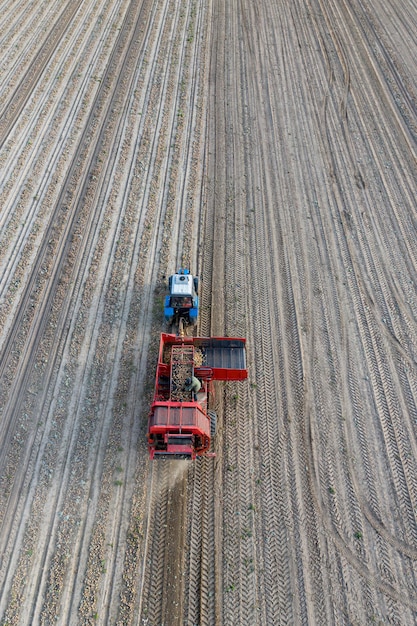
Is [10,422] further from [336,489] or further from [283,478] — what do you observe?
[336,489]

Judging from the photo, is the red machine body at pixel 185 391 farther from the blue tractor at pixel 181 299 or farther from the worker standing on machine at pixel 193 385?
the blue tractor at pixel 181 299

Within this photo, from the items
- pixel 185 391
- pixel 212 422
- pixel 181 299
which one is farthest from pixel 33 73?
pixel 212 422

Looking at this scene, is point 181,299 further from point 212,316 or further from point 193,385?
point 193,385

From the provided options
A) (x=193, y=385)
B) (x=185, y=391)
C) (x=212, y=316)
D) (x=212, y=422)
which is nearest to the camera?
(x=193, y=385)

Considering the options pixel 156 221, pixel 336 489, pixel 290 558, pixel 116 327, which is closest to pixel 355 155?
pixel 156 221

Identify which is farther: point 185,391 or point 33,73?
point 33,73

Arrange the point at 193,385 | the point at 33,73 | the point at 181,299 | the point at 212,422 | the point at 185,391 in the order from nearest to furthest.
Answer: the point at 193,385, the point at 185,391, the point at 212,422, the point at 181,299, the point at 33,73

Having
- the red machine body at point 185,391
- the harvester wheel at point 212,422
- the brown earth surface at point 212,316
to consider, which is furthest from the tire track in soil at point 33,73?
the harvester wheel at point 212,422
